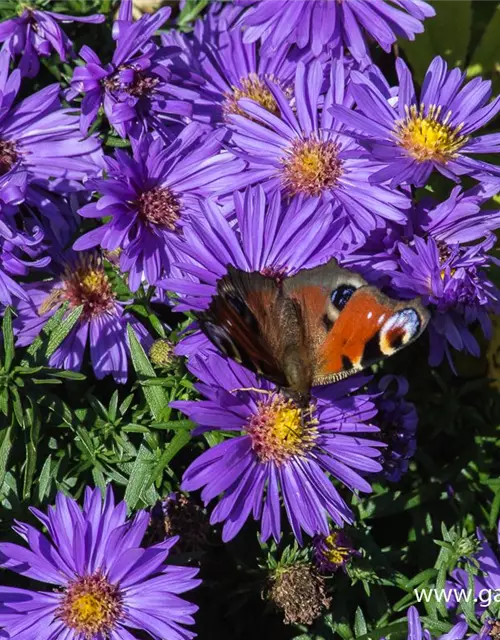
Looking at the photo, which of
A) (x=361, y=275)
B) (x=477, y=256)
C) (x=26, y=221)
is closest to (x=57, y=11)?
(x=26, y=221)

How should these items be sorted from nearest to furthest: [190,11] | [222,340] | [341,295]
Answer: [222,340] → [341,295] → [190,11]

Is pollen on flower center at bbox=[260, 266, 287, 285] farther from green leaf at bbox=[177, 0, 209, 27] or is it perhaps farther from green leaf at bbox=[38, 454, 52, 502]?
green leaf at bbox=[177, 0, 209, 27]

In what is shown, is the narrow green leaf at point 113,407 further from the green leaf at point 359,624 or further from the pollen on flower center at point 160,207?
the green leaf at point 359,624

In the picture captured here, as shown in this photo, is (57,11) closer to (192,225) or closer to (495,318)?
(192,225)

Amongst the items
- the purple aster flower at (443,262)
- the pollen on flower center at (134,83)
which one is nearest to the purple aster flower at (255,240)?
the purple aster flower at (443,262)

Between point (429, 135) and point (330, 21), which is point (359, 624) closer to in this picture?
point (429, 135)

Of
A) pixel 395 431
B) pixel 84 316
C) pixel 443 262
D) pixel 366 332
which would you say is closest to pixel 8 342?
pixel 84 316

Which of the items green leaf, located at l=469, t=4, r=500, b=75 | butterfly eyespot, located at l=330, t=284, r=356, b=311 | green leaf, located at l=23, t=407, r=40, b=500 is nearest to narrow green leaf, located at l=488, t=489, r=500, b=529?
butterfly eyespot, located at l=330, t=284, r=356, b=311
